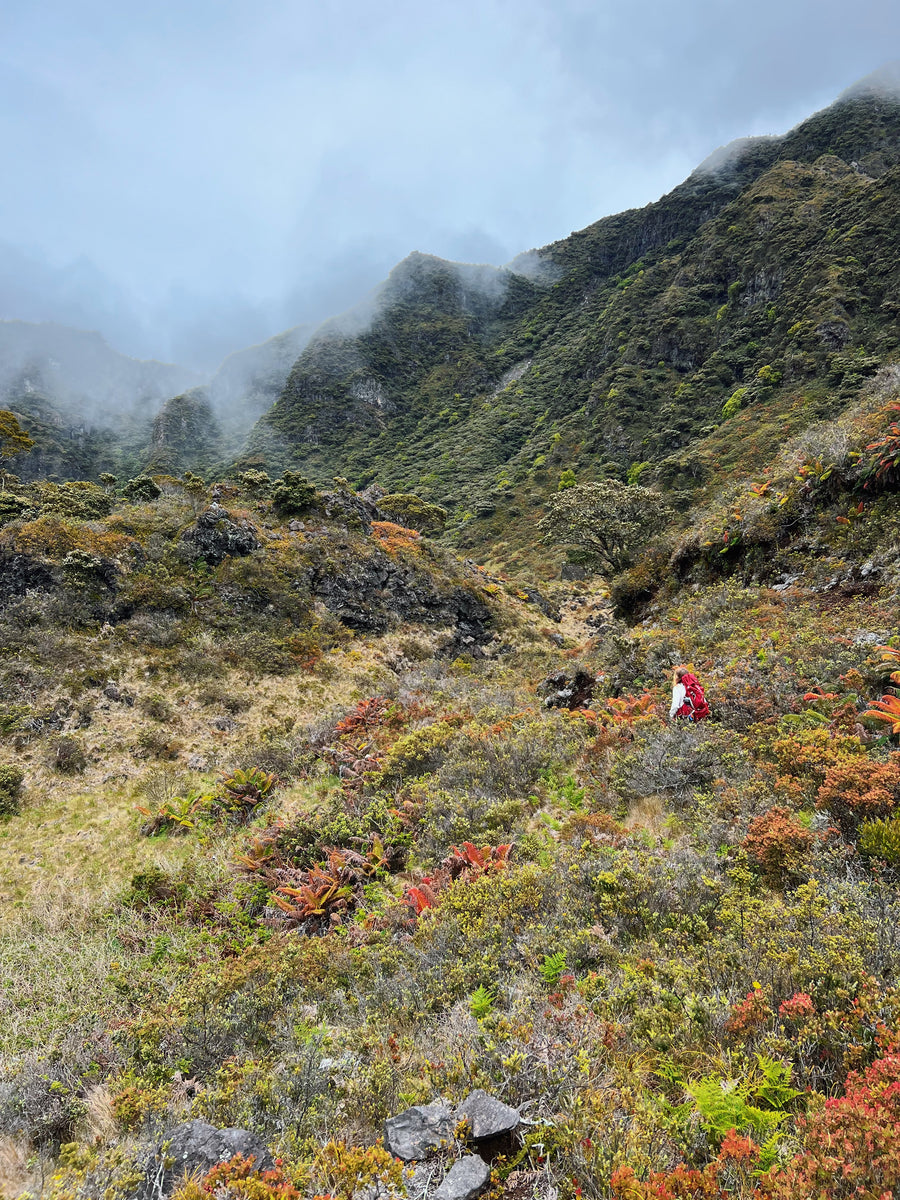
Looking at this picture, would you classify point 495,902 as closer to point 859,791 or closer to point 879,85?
point 859,791

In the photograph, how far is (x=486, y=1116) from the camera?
2707 mm

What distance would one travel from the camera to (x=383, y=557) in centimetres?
2503

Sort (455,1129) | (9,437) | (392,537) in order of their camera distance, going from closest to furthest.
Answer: (455,1129), (392,537), (9,437)

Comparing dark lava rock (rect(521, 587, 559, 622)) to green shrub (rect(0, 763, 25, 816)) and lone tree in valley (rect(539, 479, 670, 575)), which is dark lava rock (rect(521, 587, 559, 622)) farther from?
green shrub (rect(0, 763, 25, 816))

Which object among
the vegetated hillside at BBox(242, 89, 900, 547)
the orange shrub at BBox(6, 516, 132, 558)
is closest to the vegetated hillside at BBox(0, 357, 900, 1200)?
the orange shrub at BBox(6, 516, 132, 558)

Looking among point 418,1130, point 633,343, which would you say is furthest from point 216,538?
point 633,343

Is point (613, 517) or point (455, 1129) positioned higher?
point (613, 517)

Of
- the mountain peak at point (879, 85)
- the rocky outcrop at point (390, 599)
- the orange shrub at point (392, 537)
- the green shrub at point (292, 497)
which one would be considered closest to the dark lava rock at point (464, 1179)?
the rocky outcrop at point (390, 599)

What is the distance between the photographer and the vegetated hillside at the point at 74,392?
89.1 metres

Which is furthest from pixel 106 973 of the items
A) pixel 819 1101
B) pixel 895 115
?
pixel 895 115

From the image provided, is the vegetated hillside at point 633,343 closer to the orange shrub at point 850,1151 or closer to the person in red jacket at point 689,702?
the person in red jacket at point 689,702

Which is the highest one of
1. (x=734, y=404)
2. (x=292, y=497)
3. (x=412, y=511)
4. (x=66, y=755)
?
(x=292, y=497)

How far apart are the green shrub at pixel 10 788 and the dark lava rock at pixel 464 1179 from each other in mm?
12565

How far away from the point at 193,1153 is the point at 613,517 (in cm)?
2510
